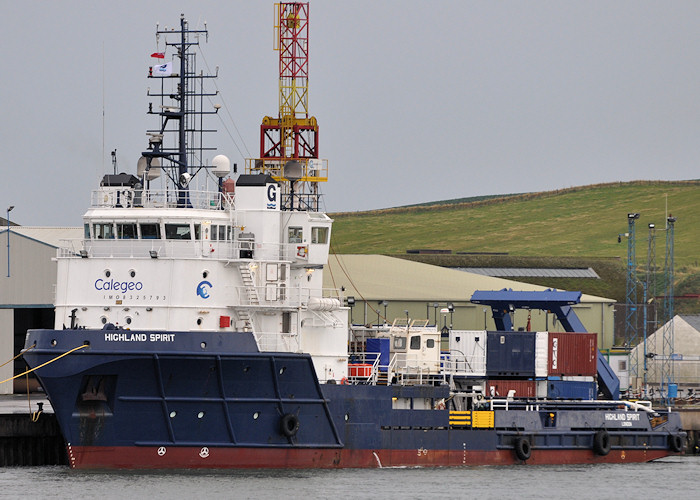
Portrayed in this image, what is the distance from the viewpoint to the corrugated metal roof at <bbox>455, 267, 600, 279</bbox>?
81875 mm

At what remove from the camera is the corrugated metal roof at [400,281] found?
62.1 m

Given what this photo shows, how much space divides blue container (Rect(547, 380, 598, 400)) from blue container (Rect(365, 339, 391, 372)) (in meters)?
5.38

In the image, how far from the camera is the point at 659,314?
280ft

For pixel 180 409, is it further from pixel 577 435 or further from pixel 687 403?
pixel 687 403

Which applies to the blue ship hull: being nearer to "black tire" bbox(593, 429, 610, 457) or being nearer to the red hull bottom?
the red hull bottom

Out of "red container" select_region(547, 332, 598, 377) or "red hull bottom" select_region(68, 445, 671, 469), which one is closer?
"red hull bottom" select_region(68, 445, 671, 469)

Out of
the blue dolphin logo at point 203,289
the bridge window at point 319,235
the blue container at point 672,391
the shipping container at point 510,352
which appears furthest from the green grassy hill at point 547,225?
the blue dolphin logo at point 203,289

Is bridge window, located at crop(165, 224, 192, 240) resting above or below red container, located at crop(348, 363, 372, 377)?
above

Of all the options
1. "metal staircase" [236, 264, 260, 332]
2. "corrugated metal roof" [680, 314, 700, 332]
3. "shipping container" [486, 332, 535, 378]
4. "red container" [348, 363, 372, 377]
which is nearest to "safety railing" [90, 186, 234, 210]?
"metal staircase" [236, 264, 260, 332]

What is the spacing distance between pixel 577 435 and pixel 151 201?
1407 centimetres

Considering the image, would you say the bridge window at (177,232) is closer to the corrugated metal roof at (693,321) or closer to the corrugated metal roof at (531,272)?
the corrugated metal roof at (693,321)

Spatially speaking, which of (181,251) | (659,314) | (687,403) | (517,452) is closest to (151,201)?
(181,251)

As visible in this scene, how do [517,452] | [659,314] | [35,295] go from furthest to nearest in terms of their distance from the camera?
[659,314] < [35,295] < [517,452]

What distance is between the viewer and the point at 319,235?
3772 cm
